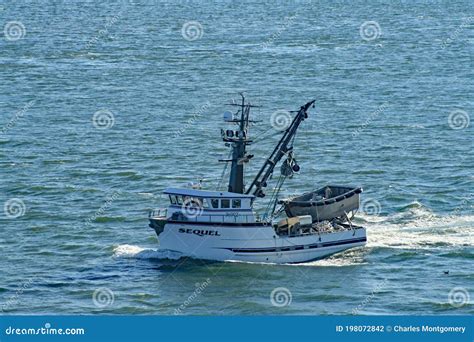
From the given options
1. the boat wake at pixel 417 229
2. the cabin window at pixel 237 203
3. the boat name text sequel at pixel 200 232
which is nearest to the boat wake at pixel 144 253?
the boat name text sequel at pixel 200 232

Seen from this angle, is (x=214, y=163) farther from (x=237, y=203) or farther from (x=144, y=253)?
(x=237, y=203)

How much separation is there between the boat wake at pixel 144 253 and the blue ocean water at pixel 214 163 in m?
0.13

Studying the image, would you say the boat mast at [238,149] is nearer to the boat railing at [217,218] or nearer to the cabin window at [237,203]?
the cabin window at [237,203]

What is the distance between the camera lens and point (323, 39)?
7574 inches

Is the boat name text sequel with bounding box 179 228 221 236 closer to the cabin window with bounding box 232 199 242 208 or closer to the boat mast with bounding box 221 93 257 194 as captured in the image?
the cabin window with bounding box 232 199 242 208

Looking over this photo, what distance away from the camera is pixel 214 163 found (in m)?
109

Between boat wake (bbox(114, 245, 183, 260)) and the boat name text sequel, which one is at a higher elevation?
the boat name text sequel

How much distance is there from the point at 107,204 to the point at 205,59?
7700 cm

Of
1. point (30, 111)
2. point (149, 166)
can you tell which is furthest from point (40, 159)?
point (30, 111)

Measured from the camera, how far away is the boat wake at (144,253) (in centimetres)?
8431

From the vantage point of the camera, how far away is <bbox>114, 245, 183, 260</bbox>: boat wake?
3319 inches

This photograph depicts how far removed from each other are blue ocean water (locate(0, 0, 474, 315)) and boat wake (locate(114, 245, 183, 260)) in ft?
0.43

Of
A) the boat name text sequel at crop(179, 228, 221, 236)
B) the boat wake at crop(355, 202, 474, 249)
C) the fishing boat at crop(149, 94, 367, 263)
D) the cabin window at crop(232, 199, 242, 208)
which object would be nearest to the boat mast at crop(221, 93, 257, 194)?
the fishing boat at crop(149, 94, 367, 263)

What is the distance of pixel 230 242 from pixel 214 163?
25709 millimetres
